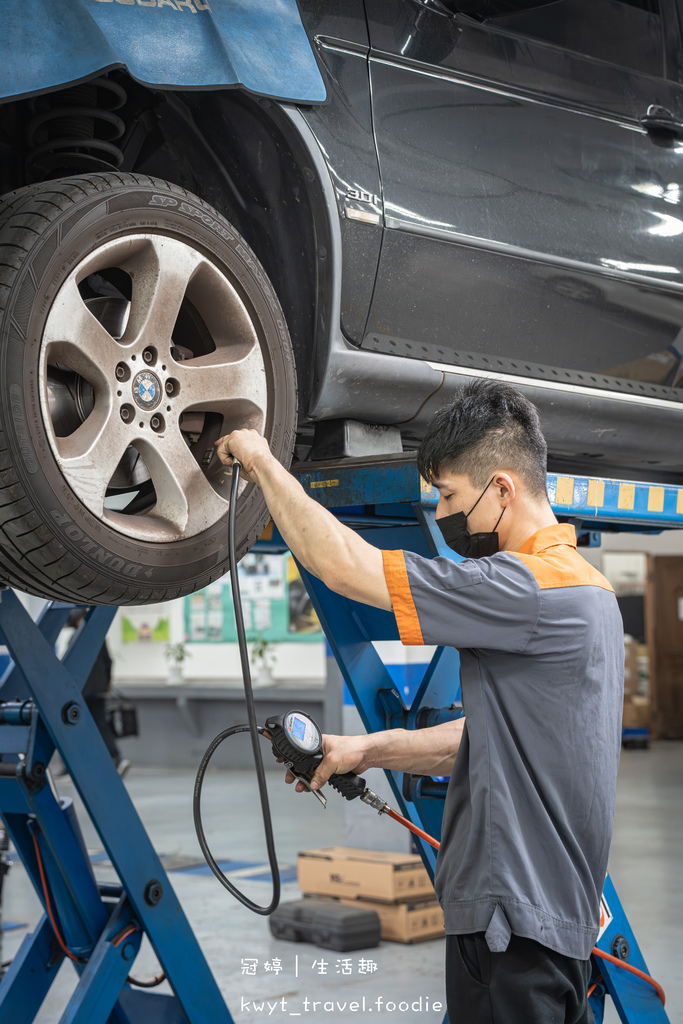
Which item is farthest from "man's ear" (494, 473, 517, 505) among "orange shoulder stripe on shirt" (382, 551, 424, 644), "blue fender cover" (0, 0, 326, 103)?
"blue fender cover" (0, 0, 326, 103)

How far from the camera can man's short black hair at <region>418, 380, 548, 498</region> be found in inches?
68.2

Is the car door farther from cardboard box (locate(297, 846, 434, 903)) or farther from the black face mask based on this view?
cardboard box (locate(297, 846, 434, 903))

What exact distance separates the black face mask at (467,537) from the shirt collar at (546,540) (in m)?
0.06

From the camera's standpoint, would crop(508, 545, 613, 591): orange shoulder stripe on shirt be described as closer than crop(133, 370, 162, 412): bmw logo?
Yes

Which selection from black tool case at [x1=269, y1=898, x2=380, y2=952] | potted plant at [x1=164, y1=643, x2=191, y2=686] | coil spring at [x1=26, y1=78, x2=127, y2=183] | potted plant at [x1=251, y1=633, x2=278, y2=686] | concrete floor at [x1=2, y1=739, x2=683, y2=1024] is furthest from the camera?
potted plant at [x1=164, y1=643, x2=191, y2=686]

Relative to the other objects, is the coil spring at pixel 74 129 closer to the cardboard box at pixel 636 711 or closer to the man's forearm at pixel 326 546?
the man's forearm at pixel 326 546

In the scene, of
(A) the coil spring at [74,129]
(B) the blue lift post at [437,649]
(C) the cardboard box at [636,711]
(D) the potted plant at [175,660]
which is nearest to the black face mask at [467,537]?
(B) the blue lift post at [437,649]

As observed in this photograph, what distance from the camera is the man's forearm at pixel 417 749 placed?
2025 mm

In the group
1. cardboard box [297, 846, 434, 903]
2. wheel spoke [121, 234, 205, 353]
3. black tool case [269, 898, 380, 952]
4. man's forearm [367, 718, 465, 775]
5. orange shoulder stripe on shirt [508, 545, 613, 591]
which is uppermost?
wheel spoke [121, 234, 205, 353]

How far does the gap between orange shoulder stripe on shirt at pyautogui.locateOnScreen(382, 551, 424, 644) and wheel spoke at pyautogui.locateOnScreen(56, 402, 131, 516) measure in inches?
19.4

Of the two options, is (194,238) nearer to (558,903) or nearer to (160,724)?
(558,903)

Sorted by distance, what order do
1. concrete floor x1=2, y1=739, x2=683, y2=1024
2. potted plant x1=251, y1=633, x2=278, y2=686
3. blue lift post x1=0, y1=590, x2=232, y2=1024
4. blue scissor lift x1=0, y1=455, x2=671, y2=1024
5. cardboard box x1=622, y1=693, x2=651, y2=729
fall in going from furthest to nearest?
cardboard box x1=622, y1=693, x2=651, y2=729 < potted plant x1=251, y1=633, x2=278, y2=686 < concrete floor x1=2, y1=739, x2=683, y2=1024 < blue lift post x1=0, y1=590, x2=232, y2=1024 < blue scissor lift x1=0, y1=455, x2=671, y2=1024

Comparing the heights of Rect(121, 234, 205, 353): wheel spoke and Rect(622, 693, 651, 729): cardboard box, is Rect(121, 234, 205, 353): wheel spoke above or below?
above

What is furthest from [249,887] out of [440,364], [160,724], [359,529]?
[160,724]
